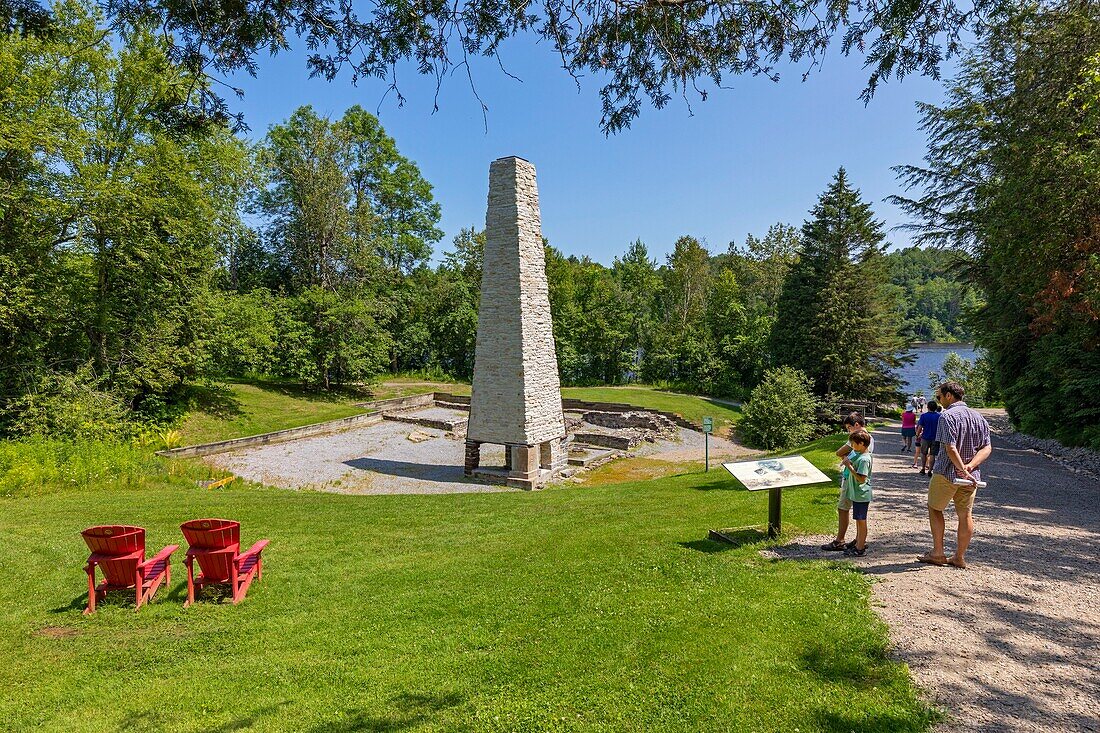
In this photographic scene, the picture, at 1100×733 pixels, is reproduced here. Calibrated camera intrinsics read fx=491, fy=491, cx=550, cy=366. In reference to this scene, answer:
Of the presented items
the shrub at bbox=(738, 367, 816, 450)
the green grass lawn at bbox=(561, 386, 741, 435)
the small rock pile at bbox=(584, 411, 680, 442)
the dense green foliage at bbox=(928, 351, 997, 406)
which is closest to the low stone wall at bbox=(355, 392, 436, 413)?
the green grass lawn at bbox=(561, 386, 741, 435)

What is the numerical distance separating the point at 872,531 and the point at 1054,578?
1.79 m

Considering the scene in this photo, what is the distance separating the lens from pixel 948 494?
5.28 m

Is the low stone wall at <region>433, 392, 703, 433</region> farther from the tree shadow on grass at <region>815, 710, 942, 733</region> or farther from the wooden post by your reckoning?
the tree shadow on grass at <region>815, 710, 942, 733</region>

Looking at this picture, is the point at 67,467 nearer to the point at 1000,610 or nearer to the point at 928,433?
the point at 1000,610

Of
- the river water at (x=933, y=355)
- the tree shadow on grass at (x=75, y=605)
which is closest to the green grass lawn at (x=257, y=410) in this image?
the tree shadow on grass at (x=75, y=605)

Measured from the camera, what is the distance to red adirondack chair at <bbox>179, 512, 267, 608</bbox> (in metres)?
5.78

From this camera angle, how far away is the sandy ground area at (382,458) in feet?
53.7

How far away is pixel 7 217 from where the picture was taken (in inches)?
639

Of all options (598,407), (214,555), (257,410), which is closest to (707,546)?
(214,555)

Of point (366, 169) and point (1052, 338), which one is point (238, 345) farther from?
point (1052, 338)

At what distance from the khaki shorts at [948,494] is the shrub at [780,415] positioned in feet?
63.5

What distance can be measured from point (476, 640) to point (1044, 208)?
545 inches

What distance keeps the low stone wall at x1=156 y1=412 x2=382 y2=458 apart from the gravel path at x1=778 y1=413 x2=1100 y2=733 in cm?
2106

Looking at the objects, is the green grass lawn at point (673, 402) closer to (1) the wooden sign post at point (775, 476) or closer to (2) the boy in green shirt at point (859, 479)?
(1) the wooden sign post at point (775, 476)
